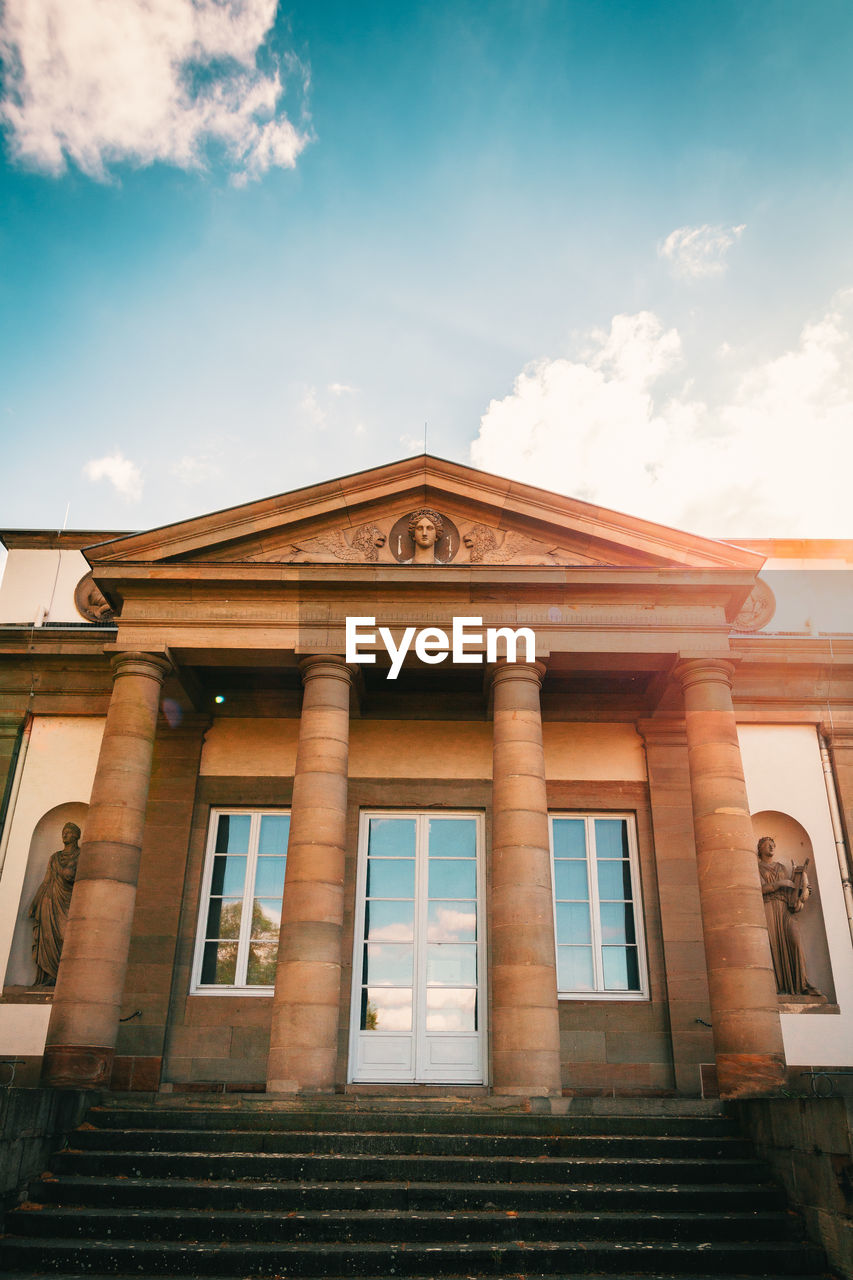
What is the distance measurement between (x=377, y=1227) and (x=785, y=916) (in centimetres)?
816

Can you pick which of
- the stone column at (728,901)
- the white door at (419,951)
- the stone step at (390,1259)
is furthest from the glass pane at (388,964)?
the stone step at (390,1259)

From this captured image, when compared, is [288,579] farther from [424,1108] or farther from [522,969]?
[424,1108]

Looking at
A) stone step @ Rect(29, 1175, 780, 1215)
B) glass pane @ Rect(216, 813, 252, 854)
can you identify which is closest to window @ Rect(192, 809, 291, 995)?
glass pane @ Rect(216, 813, 252, 854)

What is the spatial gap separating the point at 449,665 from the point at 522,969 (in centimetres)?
408

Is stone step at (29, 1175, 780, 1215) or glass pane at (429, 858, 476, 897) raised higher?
glass pane at (429, 858, 476, 897)

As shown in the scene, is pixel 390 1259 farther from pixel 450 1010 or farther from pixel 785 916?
pixel 785 916

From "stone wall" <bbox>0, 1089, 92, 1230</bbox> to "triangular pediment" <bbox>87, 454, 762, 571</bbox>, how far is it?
681 cm

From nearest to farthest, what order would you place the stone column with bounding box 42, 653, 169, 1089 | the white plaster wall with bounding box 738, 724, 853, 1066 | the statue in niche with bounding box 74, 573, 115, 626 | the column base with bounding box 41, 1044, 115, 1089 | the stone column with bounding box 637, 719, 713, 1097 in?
the column base with bounding box 41, 1044, 115, 1089
the stone column with bounding box 42, 653, 169, 1089
the stone column with bounding box 637, 719, 713, 1097
the white plaster wall with bounding box 738, 724, 853, 1066
the statue in niche with bounding box 74, 573, 115, 626

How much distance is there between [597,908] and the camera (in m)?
14.0

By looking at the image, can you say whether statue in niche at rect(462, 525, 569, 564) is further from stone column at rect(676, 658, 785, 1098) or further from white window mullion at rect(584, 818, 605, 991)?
white window mullion at rect(584, 818, 605, 991)

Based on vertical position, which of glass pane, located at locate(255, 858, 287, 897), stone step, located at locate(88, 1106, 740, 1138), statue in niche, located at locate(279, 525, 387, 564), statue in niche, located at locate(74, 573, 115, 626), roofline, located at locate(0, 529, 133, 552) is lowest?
stone step, located at locate(88, 1106, 740, 1138)

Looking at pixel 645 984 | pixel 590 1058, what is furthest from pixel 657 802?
pixel 590 1058

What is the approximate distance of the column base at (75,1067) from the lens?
418 inches

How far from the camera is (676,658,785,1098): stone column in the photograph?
1087 centimetres
